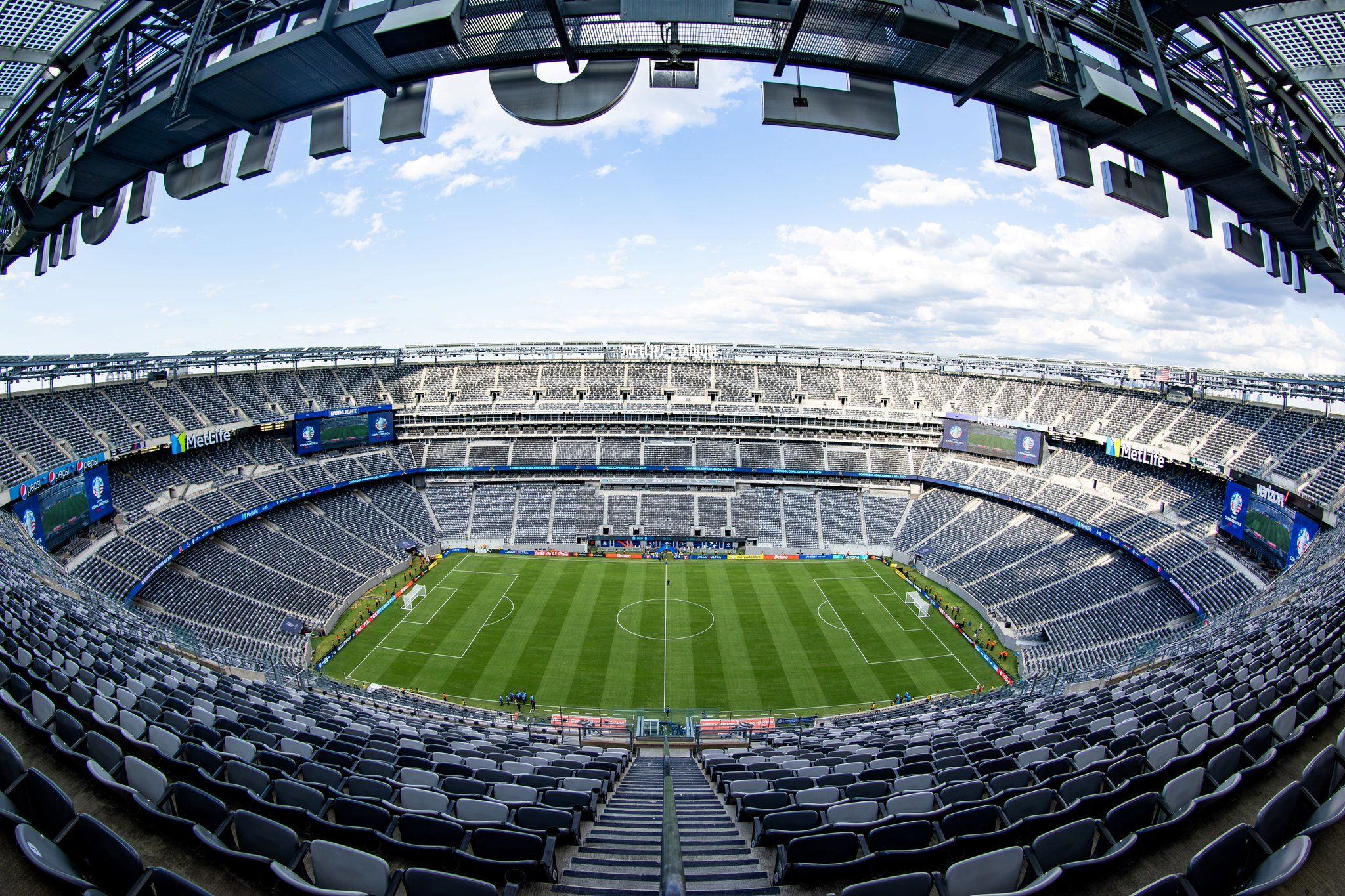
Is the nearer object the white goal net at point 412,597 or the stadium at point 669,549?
the stadium at point 669,549

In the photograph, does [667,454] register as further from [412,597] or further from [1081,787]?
[1081,787]

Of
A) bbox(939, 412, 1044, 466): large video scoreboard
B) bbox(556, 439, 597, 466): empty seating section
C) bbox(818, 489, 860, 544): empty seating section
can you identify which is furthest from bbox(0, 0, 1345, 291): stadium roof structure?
bbox(556, 439, 597, 466): empty seating section

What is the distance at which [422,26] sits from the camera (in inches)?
168

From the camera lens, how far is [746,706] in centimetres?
2927

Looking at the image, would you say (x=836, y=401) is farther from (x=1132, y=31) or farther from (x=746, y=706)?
(x=1132, y=31)

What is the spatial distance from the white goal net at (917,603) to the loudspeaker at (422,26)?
1569 inches

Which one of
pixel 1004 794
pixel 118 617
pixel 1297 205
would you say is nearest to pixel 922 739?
pixel 1004 794

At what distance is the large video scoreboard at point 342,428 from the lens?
5038 cm

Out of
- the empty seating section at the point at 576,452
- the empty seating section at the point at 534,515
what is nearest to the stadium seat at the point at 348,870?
the empty seating section at the point at 534,515

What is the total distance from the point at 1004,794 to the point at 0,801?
9464 millimetres

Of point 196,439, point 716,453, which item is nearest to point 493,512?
point 716,453

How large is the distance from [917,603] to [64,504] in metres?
47.5

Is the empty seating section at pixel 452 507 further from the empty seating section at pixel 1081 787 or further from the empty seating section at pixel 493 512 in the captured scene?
the empty seating section at pixel 1081 787

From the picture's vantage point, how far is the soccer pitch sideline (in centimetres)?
3059
